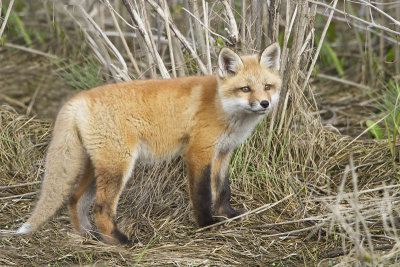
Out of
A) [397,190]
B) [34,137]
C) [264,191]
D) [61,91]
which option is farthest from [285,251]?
[61,91]

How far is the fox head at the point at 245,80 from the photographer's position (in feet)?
16.2

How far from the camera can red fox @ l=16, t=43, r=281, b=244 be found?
4.86 m

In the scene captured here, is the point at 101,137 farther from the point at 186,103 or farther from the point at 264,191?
the point at 264,191

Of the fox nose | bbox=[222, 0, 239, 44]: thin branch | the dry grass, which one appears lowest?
the dry grass

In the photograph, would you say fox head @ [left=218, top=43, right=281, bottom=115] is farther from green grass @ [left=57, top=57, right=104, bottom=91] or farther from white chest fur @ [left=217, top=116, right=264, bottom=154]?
green grass @ [left=57, top=57, right=104, bottom=91]

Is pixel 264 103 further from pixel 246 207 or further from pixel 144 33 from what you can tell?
pixel 144 33

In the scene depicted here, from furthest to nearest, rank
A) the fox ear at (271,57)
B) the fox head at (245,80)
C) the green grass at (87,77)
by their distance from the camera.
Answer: the green grass at (87,77) < the fox ear at (271,57) < the fox head at (245,80)

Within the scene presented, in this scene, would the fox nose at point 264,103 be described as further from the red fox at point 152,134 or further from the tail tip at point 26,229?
the tail tip at point 26,229

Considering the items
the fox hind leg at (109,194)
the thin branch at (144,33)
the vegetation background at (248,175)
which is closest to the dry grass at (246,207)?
the vegetation background at (248,175)

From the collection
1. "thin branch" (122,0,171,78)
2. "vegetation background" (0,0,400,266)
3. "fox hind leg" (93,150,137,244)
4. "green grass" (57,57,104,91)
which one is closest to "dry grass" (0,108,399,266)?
"vegetation background" (0,0,400,266)

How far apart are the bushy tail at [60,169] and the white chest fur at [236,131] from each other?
1.21m

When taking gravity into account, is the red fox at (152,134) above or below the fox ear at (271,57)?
below

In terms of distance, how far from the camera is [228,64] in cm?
509

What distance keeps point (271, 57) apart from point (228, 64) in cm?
40
